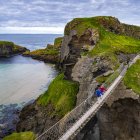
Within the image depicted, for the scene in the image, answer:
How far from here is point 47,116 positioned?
46.5 m

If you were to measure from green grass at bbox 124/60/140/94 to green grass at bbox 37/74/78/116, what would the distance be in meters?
10.2

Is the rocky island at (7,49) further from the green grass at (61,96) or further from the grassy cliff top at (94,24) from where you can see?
the green grass at (61,96)

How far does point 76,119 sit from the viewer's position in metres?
28.5

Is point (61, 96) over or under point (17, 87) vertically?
over

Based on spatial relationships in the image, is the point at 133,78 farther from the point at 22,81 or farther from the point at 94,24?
the point at 22,81

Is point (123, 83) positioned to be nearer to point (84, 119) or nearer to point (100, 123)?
point (100, 123)

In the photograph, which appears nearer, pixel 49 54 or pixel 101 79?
pixel 101 79

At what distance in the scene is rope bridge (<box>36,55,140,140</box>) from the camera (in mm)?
23775

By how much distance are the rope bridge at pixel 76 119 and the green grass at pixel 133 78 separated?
2.37ft

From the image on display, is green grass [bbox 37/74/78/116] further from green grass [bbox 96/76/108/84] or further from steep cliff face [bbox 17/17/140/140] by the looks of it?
green grass [bbox 96/76/108/84]

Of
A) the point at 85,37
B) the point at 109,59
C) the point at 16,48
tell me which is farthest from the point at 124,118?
the point at 16,48

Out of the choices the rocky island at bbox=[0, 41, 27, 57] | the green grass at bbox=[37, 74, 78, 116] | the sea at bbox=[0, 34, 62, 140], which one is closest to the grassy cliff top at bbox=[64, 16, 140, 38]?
the green grass at bbox=[37, 74, 78, 116]

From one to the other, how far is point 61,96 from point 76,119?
20.5 m

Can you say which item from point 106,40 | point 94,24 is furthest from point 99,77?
point 94,24
